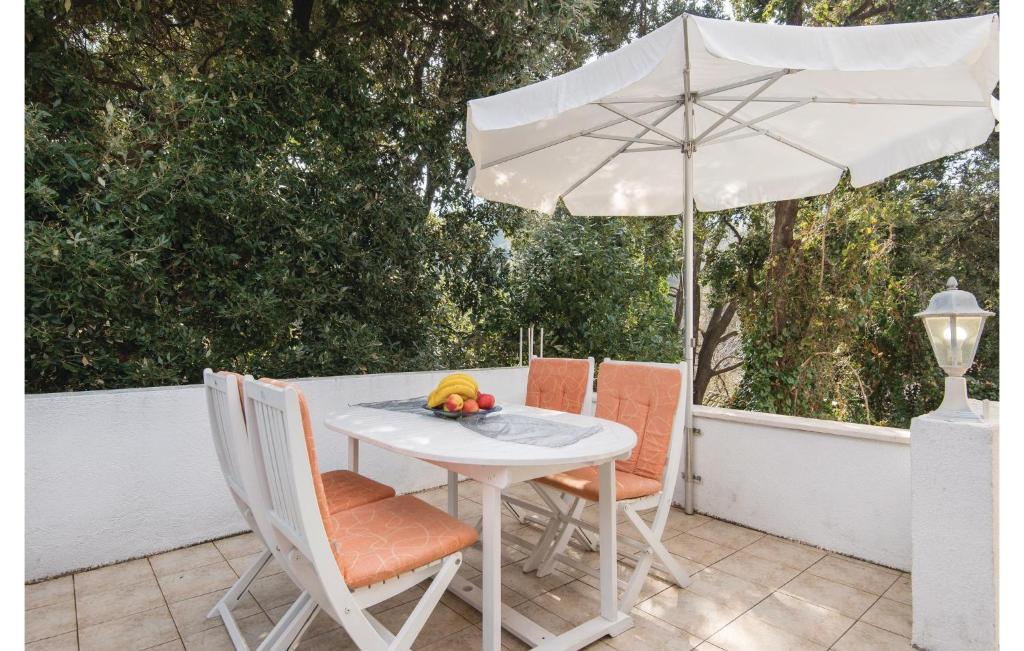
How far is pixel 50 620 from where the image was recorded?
2295 millimetres

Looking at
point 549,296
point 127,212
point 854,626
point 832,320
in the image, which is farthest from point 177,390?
point 832,320

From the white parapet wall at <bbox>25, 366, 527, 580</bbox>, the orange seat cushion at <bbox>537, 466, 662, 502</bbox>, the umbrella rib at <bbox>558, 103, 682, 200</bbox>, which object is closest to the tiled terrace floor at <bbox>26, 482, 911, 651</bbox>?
the white parapet wall at <bbox>25, 366, 527, 580</bbox>

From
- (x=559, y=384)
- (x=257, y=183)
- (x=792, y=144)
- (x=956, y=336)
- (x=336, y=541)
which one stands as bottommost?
(x=336, y=541)

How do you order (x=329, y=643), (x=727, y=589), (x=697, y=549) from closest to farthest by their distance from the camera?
(x=329, y=643)
(x=727, y=589)
(x=697, y=549)

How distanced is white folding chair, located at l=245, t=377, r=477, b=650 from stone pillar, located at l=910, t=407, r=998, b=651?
1.79 m

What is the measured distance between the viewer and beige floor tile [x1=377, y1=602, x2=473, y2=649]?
2137 millimetres

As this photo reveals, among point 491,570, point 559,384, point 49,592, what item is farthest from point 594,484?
point 49,592

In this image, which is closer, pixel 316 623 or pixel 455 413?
pixel 316 623

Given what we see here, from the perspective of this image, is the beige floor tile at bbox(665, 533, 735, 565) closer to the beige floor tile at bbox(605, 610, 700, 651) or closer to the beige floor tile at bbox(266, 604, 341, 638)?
the beige floor tile at bbox(605, 610, 700, 651)

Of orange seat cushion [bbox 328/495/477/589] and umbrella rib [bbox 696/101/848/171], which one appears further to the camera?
umbrella rib [bbox 696/101/848/171]

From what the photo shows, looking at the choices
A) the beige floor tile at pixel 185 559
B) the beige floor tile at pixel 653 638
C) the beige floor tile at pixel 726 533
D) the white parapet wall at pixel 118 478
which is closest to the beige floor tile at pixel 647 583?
the beige floor tile at pixel 653 638

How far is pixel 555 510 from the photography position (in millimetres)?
2639

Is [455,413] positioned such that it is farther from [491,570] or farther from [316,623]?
[316,623]

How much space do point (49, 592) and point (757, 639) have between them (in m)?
3.30
